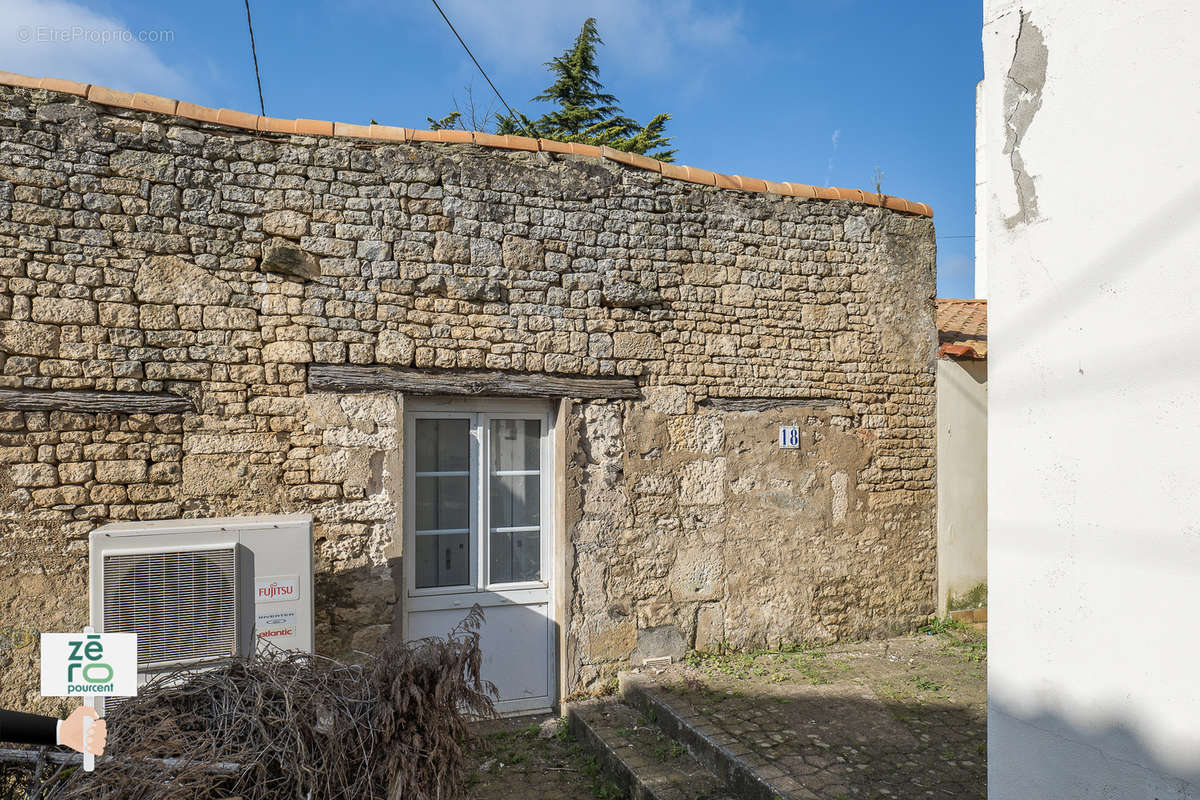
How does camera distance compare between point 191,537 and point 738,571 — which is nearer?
point 191,537

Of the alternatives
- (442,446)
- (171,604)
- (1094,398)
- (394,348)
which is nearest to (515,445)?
(442,446)

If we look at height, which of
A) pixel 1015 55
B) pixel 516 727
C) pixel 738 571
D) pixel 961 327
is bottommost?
pixel 516 727

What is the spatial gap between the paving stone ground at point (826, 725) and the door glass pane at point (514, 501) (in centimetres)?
101

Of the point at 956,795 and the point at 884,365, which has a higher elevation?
the point at 884,365

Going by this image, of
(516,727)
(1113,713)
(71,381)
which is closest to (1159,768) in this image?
(1113,713)

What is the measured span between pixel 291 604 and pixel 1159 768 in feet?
11.1

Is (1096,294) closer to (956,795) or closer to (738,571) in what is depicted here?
(956,795)

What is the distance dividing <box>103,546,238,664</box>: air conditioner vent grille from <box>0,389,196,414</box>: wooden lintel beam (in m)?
1.09

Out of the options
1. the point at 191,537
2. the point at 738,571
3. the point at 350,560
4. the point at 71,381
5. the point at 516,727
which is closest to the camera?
the point at 191,537

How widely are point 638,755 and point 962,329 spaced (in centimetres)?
518

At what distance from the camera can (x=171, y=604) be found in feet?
10.9

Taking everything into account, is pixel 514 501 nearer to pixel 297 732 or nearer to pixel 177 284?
pixel 177 284

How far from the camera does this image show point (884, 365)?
5.93 meters

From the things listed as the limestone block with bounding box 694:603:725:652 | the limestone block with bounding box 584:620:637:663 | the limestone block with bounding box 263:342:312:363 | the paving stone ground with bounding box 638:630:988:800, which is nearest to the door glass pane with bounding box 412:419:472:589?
the limestone block with bounding box 263:342:312:363
